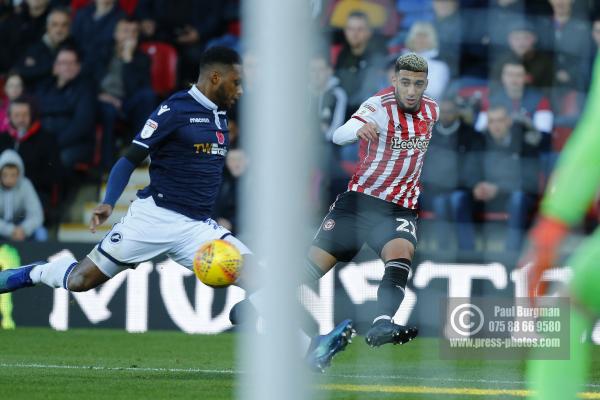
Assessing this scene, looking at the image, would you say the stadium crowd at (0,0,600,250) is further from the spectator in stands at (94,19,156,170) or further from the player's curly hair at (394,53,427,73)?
the player's curly hair at (394,53,427,73)

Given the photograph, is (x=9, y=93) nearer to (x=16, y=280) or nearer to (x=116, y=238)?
(x=16, y=280)

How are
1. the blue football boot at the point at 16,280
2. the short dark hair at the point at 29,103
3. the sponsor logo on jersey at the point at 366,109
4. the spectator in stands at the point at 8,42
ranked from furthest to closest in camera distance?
the spectator in stands at the point at 8,42, the short dark hair at the point at 29,103, the blue football boot at the point at 16,280, the sponsor logo on jersey at the point at 366,109

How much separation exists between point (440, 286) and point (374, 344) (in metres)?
3.30

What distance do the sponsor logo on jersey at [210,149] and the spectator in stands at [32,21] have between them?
574 centimetres

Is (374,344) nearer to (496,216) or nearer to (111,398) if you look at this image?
(111,398)

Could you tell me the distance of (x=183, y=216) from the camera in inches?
316

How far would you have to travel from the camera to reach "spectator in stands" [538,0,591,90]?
31.6 ft

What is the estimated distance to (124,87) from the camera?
1259 centimetres

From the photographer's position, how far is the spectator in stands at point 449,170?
991 centimetres

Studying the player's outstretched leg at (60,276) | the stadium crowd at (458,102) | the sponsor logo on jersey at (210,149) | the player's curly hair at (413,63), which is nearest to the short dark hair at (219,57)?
the sponsor logo on jersey at (210,149)

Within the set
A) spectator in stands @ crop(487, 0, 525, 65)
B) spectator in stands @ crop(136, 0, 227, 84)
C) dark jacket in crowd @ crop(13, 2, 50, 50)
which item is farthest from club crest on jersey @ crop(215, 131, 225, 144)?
dark jacket in crowd @ crop(13, 2, 50, 50)

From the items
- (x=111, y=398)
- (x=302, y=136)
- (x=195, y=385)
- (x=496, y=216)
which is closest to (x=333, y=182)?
(x=496, y=216)

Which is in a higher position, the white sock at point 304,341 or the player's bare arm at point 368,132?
the player's bare arm at point 368,132

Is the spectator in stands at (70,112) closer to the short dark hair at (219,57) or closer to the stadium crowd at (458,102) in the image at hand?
the stadium crowd at (458,102)
